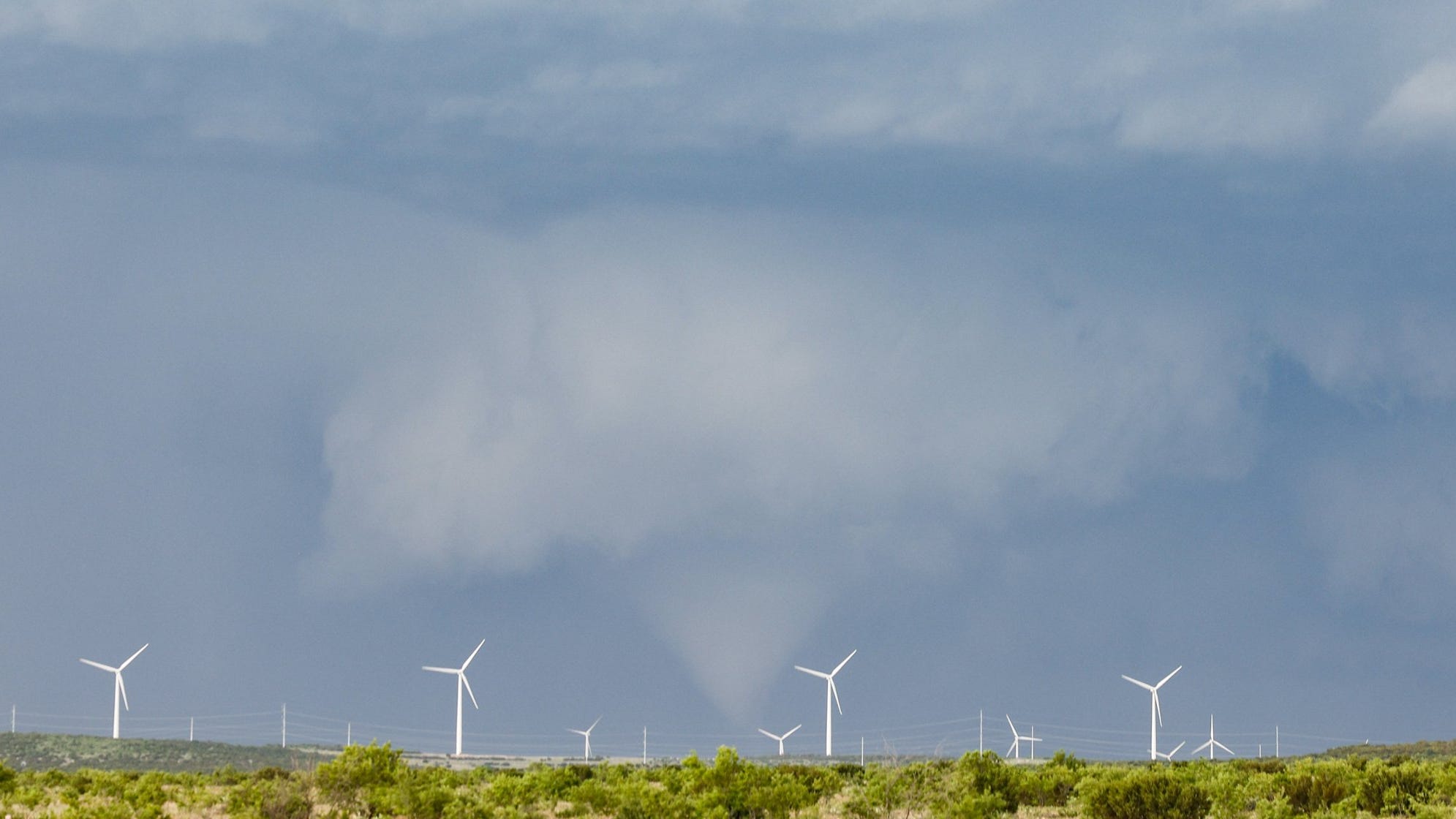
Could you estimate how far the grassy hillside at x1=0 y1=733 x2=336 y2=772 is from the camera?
152 metres

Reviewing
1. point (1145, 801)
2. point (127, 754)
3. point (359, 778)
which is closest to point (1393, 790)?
point (1145, 801)

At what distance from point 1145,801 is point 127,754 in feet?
479

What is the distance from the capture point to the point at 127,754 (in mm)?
160250

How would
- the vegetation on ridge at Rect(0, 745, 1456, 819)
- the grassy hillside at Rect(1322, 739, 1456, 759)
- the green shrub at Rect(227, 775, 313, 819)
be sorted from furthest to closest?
1. the grassy hillside at Rect(1322, 739, 1456, 759)
2. the green shrub at Rect(227, 775, 313, 819)
3. the vegetation on ridge at Rect(0, 745, 1456, 819)

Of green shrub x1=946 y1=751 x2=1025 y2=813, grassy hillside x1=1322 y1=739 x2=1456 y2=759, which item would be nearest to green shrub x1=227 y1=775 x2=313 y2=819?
green shrub x1=946 y1=751 x2=1025 y2=813

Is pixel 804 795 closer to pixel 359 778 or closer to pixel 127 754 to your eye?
pixel 359 778

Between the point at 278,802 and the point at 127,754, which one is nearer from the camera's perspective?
the point at 278,802

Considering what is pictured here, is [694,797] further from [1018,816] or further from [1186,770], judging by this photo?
[1186,770]

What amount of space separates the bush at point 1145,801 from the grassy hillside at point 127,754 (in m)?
121

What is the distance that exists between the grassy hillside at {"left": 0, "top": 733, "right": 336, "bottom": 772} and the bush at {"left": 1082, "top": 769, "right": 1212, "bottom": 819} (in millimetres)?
120504

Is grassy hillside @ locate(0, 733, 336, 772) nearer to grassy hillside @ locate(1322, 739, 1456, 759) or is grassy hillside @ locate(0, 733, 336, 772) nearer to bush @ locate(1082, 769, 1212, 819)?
grassy hillside @ locate(1322, 739, 1456, 759)

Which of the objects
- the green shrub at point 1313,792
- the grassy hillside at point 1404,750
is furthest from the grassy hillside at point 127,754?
the green shrub at point 1313,792

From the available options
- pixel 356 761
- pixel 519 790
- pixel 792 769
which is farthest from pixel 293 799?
pixel 792 769

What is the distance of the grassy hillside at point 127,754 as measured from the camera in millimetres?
151875
